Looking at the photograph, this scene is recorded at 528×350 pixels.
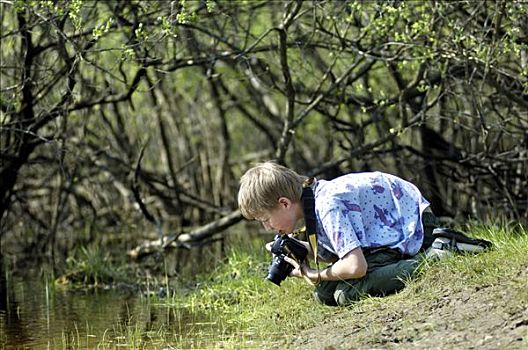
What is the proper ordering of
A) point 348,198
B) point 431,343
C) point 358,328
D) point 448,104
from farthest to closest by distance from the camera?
point 448,104
point 348,198
point 358,328
point 431,343

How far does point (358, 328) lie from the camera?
15.7ft

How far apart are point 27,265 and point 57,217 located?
0.58m

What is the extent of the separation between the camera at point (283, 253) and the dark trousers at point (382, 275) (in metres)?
0.28

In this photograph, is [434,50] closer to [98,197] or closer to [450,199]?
[450,199]

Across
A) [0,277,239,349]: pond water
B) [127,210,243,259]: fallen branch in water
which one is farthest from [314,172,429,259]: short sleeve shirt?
[127,210,243,259]: fallen branch in water

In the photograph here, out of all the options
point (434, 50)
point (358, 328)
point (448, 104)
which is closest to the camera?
point (358, 328)

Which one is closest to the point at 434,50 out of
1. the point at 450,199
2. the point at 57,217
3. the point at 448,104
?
the point at 448,104

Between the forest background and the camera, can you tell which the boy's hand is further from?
the forest background

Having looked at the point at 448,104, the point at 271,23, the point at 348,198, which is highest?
the point at 271,23

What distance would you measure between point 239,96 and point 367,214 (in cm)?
748

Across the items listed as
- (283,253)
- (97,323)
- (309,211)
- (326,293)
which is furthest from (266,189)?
(97,323)

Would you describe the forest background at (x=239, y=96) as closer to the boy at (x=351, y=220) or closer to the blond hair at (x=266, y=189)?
the blond hair at (x=266, y=189)

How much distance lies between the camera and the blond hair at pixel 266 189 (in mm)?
5188

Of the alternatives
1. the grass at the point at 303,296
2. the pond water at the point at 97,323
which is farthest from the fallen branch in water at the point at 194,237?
the grass at the point at 303,296
